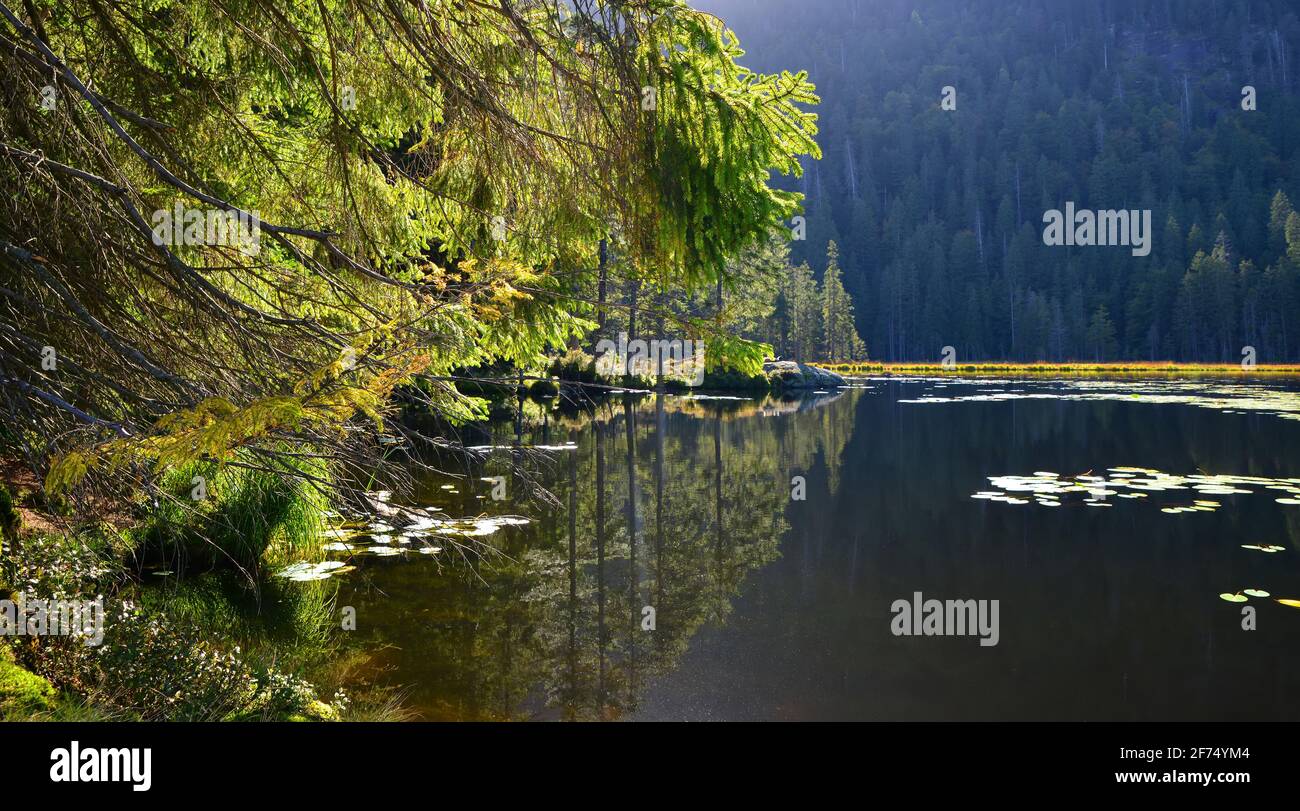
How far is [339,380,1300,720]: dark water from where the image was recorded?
6.16 m

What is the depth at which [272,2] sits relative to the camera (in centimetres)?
466

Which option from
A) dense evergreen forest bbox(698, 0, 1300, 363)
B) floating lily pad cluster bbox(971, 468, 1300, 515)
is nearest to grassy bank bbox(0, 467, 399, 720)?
floating lily pad cluster bbox(971, 468, 1300, 515)

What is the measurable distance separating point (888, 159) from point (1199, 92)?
238 ft

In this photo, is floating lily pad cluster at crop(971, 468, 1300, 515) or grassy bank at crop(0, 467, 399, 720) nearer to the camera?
grassy bank at crop(0, 467, 399, 720)

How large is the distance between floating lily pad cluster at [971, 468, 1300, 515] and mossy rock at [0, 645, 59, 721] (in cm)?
1246

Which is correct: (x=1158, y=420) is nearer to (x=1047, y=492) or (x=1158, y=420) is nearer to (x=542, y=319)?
(x=1047, y=492)

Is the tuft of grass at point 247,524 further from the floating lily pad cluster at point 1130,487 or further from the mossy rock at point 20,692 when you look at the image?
the floating lily pad cluster at point 1130,487

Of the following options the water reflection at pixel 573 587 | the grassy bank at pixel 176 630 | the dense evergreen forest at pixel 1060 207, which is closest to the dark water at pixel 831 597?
the water reflection at pixel 573 587

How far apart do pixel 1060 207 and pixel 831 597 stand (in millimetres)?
151618

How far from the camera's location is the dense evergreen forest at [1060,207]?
8900 cm

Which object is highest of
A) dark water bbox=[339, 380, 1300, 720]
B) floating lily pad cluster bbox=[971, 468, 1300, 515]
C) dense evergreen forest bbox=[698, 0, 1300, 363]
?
dense evergreen forest bbox=[698, 0, 1300, 363]

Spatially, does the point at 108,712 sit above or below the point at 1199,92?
below

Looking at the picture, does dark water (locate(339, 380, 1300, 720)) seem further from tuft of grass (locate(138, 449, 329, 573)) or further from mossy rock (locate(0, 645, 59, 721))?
mossy rock (locate(0, 645, 59, 721))
